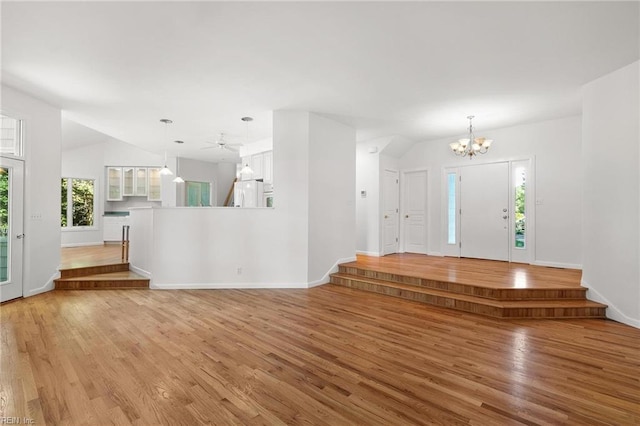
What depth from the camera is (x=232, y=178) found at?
11.1 metres

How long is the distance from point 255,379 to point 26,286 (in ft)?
15.4

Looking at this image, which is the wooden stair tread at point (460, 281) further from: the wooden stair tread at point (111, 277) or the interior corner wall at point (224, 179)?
the interior corner wall at point (224, 179)

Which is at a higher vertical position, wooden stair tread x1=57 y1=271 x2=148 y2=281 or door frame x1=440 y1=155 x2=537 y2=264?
door frame x1=440 y1=155 x2=537 y2=264

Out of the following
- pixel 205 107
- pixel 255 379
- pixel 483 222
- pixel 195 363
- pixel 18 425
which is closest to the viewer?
pixel 18 425

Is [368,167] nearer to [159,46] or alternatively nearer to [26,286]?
[159,46]

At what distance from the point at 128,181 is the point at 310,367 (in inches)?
385

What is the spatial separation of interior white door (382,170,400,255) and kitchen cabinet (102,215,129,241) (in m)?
7.92

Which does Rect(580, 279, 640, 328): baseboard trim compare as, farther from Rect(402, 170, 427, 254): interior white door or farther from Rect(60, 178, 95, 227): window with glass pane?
Rect(60, 178, 95, 227): window with glass pane

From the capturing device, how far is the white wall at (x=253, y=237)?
209 inches

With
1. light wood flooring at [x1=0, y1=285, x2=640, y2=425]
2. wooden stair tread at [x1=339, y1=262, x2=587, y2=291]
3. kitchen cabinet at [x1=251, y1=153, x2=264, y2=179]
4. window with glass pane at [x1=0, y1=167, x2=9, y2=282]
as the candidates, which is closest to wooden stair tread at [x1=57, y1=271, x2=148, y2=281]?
window with glass pane at [x1=0, y1=167, x2=9, y2=282]

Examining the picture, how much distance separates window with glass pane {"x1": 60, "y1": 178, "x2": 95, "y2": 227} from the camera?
9031mm

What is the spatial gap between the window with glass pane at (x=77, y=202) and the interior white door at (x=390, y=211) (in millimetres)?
8906

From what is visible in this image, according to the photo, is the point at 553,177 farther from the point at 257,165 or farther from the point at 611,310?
the point at 257,165

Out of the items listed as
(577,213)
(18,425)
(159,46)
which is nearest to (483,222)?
(577,213)
